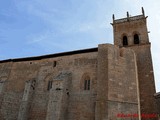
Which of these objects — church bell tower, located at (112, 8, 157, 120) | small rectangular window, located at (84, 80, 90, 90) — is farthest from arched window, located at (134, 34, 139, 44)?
small rectangular window, located at (84, 80, 90, 90)

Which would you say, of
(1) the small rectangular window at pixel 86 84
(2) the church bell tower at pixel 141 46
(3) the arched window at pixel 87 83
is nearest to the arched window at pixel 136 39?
(2) the church bell tower at pixel 141 46

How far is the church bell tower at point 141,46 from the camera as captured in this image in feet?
46.8

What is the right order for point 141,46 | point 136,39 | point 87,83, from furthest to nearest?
1. point 136,39
2. point 141,46
3. point 87,83

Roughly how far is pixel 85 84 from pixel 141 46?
6.80 m

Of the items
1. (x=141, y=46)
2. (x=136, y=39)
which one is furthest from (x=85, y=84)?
(x=136, y=39)

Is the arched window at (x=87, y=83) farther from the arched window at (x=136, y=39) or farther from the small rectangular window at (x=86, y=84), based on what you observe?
the arched window at (x=136, y=39)

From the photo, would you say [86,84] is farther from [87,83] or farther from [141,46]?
[141,46]

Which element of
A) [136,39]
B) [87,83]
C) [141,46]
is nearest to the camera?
[87,83]

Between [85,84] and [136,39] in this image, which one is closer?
[85,84]

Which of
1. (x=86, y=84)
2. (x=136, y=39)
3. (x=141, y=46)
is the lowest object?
(x=86, y=84)

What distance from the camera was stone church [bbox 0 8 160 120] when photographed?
12.1 meters

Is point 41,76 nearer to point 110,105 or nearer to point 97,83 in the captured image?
point 97,83

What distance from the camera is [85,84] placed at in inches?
551

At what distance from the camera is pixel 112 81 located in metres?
12.4
